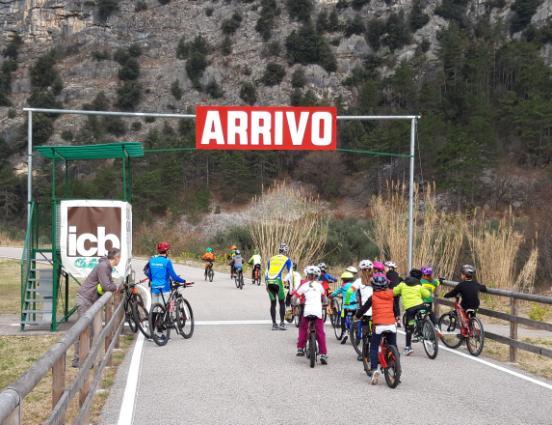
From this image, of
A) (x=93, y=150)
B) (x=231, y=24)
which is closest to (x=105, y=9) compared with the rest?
(x=231, y=24)

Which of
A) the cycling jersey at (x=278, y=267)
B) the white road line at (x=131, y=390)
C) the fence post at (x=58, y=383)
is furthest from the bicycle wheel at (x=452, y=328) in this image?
the fence post at (x=58, y=383)

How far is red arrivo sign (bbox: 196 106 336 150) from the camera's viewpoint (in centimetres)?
1723

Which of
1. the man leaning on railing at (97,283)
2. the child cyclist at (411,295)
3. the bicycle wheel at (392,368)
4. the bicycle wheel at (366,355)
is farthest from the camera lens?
the child cyclist at (411,295)

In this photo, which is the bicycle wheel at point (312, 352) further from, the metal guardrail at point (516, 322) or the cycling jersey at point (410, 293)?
the metal guardrail at point (516, 322)

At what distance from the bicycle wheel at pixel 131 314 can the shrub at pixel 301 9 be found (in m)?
132

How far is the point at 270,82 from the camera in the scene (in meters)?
124

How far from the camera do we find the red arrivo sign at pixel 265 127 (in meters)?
17.2

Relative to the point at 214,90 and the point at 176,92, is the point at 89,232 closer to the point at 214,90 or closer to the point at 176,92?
the point at 214,90

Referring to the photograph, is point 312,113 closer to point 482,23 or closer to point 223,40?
point 482,23

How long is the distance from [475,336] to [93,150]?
828 cm

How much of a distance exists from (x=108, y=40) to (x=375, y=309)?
14782 cm

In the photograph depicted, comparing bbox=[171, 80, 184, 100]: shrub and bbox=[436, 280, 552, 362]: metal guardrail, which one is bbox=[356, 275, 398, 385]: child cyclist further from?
bbox=[171, 80, 184, 100]: shrub

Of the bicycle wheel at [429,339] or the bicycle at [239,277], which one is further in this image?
the bicycle at [239,277]

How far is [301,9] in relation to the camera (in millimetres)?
139875
